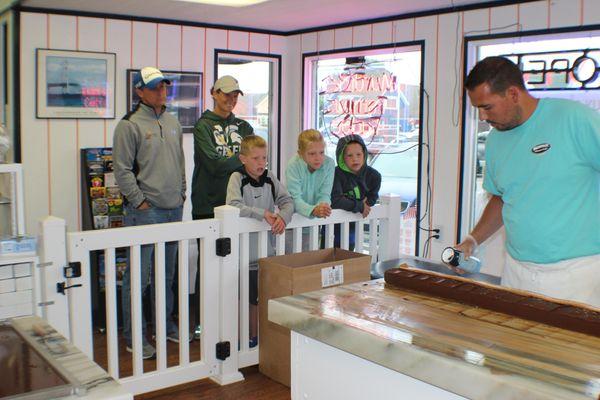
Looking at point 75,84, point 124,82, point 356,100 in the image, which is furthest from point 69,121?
point 356,100

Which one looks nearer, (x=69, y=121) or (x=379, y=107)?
(x=69, y=121)

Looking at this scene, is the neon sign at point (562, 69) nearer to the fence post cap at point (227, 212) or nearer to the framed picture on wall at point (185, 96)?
the fence post cap at point (227, 212)

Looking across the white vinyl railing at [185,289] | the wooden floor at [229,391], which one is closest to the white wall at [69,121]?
the white vinyl railing at [185,289]

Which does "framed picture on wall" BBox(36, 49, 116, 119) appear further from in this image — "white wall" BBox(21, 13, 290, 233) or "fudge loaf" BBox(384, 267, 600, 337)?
"fudge loaf" BBox(384, 267, 600, 337)

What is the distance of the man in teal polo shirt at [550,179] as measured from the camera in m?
2.28

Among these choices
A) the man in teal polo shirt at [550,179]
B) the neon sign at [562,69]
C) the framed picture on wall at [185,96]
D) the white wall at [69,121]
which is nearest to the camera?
the man in teal polo shirt at [550,179]

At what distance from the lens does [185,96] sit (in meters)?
6.05

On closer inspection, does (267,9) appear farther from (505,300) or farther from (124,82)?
(505,300)

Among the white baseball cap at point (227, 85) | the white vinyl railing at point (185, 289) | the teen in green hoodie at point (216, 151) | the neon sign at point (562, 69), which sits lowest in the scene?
the white vinyl railing at point (185, 289)

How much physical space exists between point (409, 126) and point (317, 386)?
158 inches

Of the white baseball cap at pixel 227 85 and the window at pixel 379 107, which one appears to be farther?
the window at pixel 379 107

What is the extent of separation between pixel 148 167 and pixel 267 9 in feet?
6.93

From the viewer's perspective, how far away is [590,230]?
7.63 ft

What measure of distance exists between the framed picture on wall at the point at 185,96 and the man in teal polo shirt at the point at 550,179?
13.2 feet
